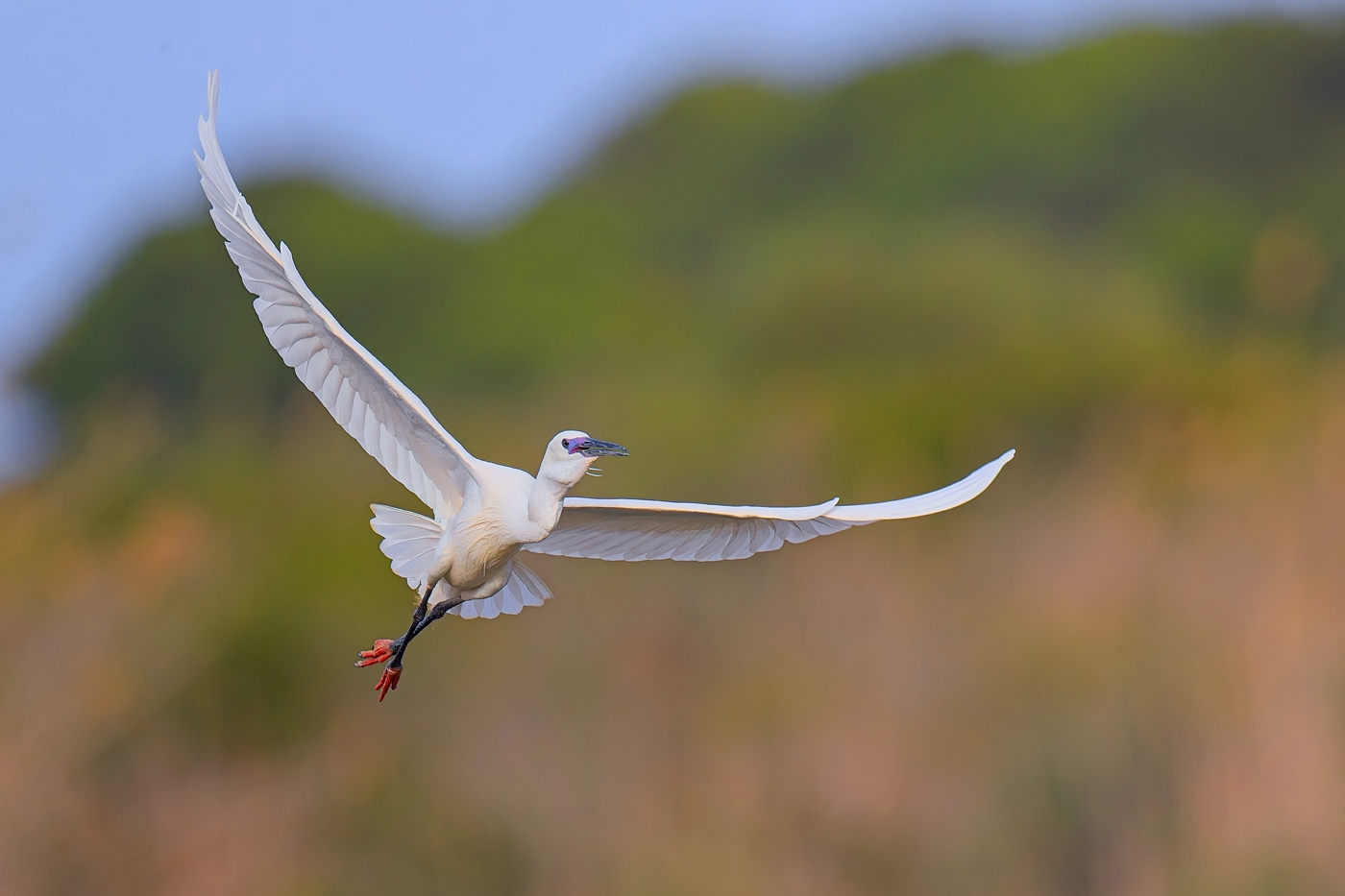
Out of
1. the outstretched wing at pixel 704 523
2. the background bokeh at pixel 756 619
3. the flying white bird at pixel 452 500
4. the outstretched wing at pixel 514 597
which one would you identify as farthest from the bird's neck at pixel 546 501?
the background bokeh at pixel 756 619

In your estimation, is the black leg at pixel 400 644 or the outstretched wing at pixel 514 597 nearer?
the black leg at pixel 400 644

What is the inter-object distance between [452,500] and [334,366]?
38cm

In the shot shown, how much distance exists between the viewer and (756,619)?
11828 millimetres

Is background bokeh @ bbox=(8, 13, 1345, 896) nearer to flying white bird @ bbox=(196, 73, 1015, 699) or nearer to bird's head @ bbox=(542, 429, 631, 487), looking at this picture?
flying white bird @ bbox=(196, 73, 1015, 699)

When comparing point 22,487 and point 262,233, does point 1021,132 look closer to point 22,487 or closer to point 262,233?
point 22,487

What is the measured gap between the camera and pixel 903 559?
1207 centimetres

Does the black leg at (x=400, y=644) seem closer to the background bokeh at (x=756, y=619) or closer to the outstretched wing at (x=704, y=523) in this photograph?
the outstretched wing at (x=704, y=523)

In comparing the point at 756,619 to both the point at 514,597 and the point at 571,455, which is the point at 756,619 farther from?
the point at 571,455

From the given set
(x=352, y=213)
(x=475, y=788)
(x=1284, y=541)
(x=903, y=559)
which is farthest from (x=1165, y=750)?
(x=352, y=213)

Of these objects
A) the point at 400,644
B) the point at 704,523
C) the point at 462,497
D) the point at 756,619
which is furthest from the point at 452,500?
the point at 756,619

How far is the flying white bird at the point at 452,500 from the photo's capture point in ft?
10.2

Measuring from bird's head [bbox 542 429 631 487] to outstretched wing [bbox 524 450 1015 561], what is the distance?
19cm

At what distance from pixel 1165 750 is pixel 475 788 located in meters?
4.38

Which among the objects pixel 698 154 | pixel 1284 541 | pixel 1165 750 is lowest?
pixel 1165 750
